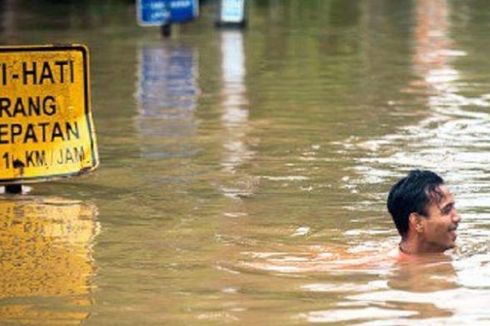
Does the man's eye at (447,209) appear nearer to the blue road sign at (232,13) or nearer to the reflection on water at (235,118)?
the reflection on water at (235,118)

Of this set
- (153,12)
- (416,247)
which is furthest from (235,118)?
(153,12)

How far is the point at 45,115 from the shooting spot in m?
12.3

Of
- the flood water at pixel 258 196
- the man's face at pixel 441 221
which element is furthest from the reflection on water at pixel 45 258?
the man's face at pixel 441 221

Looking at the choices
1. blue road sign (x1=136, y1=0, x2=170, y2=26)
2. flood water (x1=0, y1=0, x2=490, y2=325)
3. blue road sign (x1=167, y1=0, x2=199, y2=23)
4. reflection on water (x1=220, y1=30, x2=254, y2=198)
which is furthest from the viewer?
blue road sign (x1=167, y1=0, x2=199, y2=23)

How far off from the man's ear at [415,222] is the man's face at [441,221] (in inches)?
0.7

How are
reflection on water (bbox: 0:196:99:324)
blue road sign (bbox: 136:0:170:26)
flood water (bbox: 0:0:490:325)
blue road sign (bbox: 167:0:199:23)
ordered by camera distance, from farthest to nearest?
blue road sign (bbox: 167:0:199:23) → blue road sign (bbox: 136:0:170:26) → flood water (bbox: 0:0:490:325) → reflection on water (bbox: 0:196:99:324)

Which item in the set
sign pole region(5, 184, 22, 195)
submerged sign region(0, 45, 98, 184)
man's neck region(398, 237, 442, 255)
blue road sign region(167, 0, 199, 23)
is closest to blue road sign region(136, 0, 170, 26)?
blue road sign region(167, 0, 199, 23)

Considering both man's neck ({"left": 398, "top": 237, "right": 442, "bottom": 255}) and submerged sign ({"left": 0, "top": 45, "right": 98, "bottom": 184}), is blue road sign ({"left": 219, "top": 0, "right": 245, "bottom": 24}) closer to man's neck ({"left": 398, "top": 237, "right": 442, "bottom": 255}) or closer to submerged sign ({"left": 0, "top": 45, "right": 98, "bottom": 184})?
submerged sign ({"left": 0, "top": 45, "right": 98, "bottom": 184})

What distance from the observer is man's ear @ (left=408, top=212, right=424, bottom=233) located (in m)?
9.39

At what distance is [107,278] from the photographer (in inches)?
370

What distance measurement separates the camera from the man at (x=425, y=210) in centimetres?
937

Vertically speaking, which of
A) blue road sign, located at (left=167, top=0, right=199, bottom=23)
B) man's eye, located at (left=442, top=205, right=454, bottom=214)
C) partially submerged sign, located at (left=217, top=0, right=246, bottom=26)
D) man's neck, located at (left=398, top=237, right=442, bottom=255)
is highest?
man's eye, located at (left=442, top=205, right=454, bottom=214)

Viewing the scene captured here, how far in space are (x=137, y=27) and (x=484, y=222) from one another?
69.2 ft

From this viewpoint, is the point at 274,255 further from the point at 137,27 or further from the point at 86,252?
the point at 137,27
